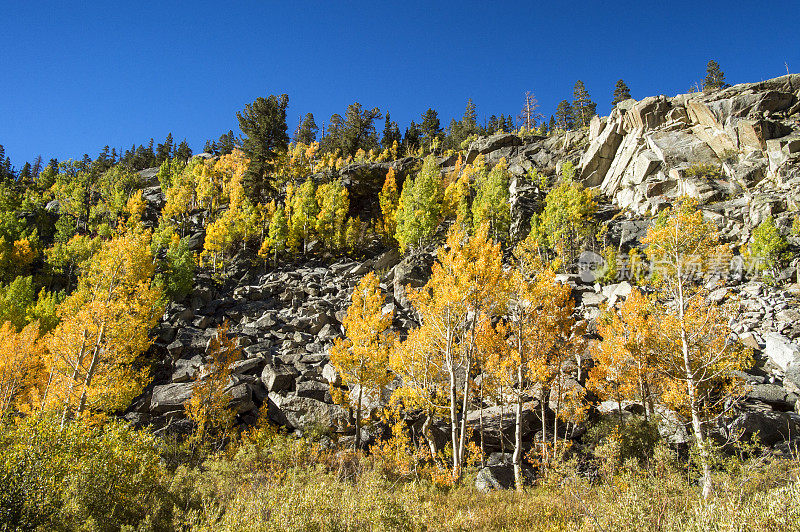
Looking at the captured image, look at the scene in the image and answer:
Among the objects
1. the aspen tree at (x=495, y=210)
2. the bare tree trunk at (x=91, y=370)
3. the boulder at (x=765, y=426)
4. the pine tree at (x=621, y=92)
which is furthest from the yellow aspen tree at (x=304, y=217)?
the pine tree at (x=621, y=92)

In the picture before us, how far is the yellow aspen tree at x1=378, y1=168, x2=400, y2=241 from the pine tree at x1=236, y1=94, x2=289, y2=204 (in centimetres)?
1585

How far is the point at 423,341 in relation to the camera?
15.6 m

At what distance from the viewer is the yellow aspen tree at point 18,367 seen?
73.9ft

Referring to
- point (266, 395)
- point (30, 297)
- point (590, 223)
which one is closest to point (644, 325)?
point (266, 395)

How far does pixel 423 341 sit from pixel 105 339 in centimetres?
1651

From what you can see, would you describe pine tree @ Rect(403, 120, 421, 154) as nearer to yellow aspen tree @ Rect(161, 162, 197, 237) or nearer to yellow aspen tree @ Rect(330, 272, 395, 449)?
yellow aspen tree @ Rect(161, 162, 197, 237)

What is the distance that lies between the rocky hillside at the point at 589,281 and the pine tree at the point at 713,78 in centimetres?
1356

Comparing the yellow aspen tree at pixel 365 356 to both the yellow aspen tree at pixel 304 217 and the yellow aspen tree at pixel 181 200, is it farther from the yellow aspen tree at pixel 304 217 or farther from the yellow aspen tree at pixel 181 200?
the yellow aspen tree at pixel 181 200

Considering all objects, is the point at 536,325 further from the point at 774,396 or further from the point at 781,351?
the point at 781,351

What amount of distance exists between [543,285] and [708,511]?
38.4ft

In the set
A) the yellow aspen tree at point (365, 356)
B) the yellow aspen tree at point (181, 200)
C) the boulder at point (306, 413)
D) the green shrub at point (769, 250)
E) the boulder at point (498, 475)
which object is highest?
the yellow aspen tree at point (181, 200)

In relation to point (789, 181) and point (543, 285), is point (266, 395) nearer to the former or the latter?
point (543, 285)

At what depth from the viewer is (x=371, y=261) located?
40.1m

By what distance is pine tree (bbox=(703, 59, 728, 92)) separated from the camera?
6531 centimetres
